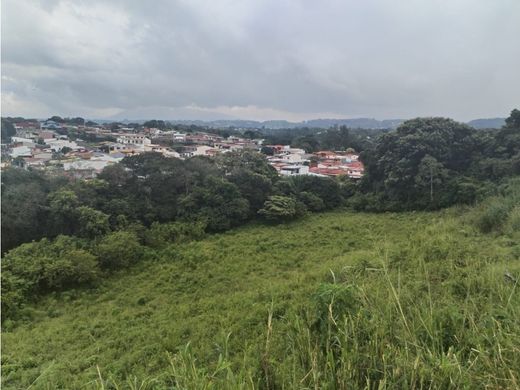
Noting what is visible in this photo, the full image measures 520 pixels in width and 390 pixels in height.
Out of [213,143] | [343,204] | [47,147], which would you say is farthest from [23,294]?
[213,143]

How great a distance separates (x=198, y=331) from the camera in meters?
5.55

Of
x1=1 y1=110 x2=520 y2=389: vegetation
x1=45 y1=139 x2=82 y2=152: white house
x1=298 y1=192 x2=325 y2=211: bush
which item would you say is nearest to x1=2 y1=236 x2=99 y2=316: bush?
x1=1 y1=110 x2=520 y2=389: vegetation

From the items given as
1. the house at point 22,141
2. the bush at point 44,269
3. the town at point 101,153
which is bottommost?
the bush at point 44,269

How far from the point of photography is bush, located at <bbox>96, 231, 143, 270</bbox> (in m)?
10.6

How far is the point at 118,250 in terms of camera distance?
10.7m

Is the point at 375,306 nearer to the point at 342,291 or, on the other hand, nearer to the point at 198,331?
the point at 342,291

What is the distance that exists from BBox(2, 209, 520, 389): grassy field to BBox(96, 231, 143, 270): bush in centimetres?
33

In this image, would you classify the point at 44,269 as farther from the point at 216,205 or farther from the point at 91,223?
the point at 216,205

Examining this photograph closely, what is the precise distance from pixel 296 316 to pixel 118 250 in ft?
32.3

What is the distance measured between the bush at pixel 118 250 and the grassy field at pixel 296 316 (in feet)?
1.07

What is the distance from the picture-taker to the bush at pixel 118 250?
10570 mm

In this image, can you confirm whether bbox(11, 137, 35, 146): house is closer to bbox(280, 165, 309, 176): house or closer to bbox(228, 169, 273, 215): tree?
bbox(228, 169, 273, 215): tree

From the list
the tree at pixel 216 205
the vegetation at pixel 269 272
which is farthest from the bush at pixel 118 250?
the tree at pixel 216 205

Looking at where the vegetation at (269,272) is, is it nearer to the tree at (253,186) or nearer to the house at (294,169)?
the tree at (253,186)
